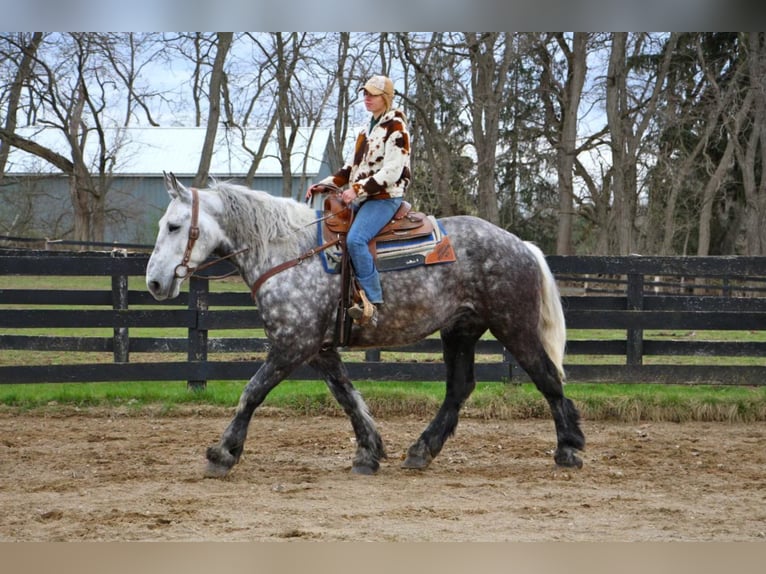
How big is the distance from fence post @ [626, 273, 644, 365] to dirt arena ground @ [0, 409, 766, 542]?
2.98ft

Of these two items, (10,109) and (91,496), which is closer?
(91,496)

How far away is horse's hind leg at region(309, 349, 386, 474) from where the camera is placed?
588 cm

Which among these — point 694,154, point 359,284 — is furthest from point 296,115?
point 359,284

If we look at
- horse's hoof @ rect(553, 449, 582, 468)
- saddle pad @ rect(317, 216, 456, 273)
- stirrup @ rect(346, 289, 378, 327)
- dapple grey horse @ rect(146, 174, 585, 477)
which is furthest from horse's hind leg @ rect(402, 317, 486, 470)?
stirrup @ rect(346, 289, 378, 327)

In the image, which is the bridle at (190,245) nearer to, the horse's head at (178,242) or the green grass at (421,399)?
the horse's head at (178,242)

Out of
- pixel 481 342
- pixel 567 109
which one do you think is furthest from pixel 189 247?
pixel 567 109

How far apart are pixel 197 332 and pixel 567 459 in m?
4.17

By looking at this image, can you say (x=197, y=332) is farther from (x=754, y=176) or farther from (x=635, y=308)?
(x=754, y=176)

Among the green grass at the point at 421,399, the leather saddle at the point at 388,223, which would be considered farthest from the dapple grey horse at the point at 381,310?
the green grass at the point at 421,399

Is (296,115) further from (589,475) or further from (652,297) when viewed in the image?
(589,475)

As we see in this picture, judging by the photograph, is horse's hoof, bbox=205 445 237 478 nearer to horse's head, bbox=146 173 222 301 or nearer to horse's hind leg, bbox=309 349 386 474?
horse's hind leg, bbox=309 349 386 474

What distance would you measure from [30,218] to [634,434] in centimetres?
2570

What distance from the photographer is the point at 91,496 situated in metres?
5.04

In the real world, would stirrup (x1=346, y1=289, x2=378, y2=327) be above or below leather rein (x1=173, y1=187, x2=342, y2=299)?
below
